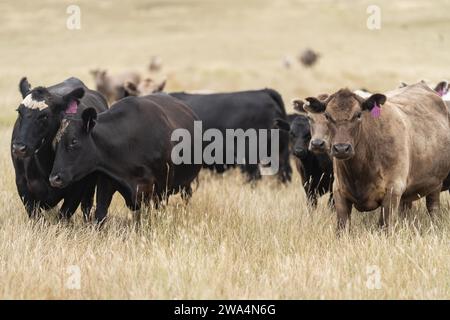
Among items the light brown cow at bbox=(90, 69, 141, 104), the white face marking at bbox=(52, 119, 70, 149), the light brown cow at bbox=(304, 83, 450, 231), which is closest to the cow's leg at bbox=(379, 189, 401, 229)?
the light brown cow at bbox=(304, 83, 450, 231)

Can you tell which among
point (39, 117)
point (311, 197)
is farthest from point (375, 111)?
point (39, 117)

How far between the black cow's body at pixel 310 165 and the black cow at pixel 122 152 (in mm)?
1499

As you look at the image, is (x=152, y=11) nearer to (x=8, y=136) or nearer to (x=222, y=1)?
(x=222, y=1)

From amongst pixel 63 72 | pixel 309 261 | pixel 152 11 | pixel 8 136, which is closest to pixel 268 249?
pixel 309 261

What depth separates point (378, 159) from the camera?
23.0 feet

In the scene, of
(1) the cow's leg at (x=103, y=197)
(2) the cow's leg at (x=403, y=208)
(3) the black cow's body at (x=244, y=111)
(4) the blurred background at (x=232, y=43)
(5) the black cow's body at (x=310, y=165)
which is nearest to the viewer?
(1) the cow's leg at (x=103, y=197)

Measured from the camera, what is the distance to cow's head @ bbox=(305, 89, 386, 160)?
21.8 ft

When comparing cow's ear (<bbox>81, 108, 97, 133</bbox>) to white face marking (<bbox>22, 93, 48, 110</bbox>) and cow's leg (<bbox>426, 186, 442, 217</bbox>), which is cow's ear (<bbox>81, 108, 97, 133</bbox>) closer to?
white face marking (<bbox>22, 93, 48, 110</bbox>)

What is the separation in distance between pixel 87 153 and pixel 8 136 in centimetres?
678

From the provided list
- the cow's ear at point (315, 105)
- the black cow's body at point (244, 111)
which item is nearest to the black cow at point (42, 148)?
the cow's ear at point (315, 105)

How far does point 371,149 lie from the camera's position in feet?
23.0

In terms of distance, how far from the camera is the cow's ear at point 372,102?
684 centimetres

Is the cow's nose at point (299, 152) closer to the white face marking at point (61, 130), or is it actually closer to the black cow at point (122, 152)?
the black cow at point (122, 152)

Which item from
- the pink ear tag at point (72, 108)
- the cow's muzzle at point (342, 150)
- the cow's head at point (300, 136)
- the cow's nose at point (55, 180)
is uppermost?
the cow's head at point (300, 136)
